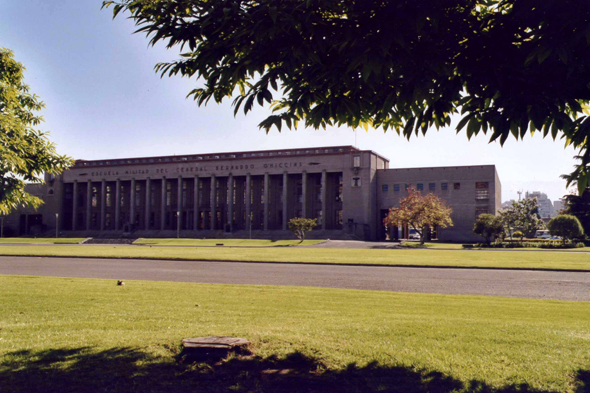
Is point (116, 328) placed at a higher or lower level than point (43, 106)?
lower

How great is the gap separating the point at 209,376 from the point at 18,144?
7.10 meters

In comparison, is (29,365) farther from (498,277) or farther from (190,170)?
(190,170)

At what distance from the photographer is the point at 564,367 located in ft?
17.9

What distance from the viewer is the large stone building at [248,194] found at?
77.5 m

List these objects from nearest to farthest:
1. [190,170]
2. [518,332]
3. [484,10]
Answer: [484,10] < [518,332] < [190,170]

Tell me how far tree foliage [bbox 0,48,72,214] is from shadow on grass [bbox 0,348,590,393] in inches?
194

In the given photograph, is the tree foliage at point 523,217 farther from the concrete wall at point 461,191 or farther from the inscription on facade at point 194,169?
the inscription on facade at point 194,169

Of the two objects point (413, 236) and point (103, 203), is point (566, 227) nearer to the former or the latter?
point (413, 236)

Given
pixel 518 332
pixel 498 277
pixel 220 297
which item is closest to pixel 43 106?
pixel 220 297

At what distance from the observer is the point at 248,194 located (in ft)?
297

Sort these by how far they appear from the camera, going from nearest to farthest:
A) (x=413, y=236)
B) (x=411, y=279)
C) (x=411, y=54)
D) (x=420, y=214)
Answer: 1. (x=411, y=54)
2. (x=411, y=279)
3. (x=420, y=214)
4. (x=413, y=236)

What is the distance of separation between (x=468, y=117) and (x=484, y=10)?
6.27ft

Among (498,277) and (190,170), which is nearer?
(498,277)

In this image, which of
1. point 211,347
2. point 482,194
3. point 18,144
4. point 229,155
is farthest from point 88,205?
point 211,347
